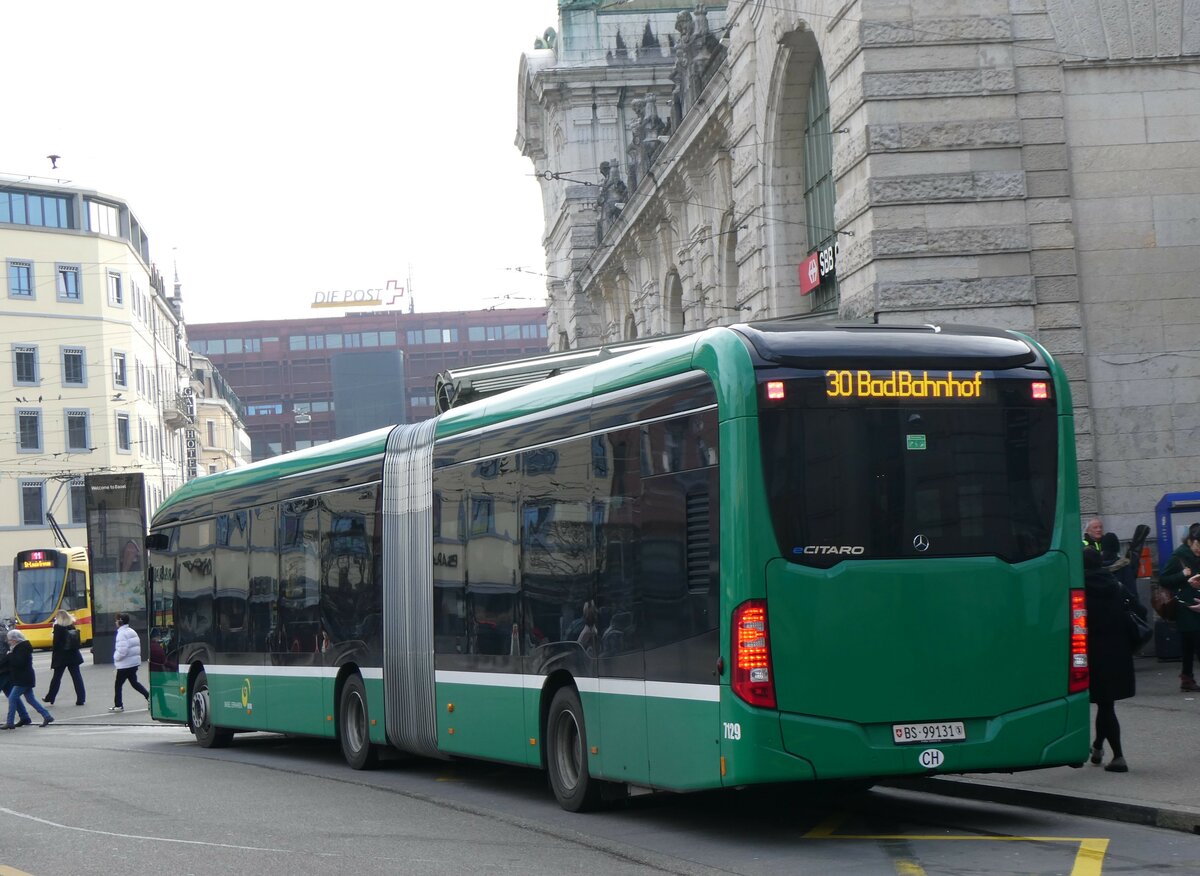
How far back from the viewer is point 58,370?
77.0 metres

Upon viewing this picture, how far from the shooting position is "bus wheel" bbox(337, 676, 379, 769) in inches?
619

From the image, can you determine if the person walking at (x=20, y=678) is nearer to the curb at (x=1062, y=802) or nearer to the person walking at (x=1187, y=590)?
the person walking at (x=1187, y=590)

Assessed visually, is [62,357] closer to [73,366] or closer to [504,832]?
[73,366]

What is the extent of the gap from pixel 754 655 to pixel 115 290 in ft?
245

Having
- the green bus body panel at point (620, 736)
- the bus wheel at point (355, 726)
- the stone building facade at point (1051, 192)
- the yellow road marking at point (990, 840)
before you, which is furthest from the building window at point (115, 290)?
the yellow road marking at point (990, 840)

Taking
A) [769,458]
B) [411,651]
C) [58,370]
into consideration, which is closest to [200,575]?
[411,651]

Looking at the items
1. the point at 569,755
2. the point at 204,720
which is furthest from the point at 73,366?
the point at 569,755

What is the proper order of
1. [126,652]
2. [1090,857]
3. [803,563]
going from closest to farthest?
[1090,857] → [803,563] → [126,652]

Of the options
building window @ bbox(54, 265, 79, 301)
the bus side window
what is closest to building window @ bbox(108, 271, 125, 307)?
building window @ bbox(54, 265, 79, 301)

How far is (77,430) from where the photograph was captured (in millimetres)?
77250

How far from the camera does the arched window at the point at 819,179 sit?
23.8 metres

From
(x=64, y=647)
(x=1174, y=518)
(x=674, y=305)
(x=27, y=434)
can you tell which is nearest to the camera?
(x=1174, y=518)

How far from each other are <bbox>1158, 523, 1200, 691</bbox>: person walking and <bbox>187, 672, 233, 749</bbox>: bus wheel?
10.2m

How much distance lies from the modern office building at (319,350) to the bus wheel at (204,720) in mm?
121283
